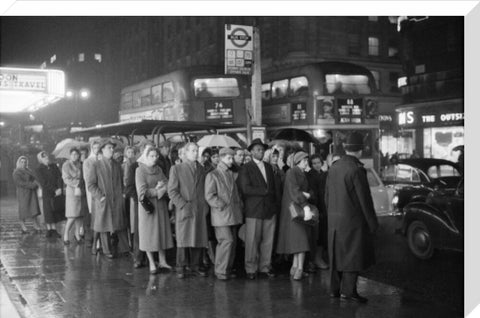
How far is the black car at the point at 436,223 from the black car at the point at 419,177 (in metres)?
3.20

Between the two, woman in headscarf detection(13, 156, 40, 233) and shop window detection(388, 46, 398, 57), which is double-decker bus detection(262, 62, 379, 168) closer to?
woman in headscarf detection(13, 156, 40, 233)

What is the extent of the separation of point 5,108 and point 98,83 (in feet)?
200

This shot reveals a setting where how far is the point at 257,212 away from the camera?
26.7 feet

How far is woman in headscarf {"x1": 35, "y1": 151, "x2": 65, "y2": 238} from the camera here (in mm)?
12320

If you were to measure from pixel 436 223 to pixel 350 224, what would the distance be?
3.29 meters

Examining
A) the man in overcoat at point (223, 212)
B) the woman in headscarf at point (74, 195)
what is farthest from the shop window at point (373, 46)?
the man in overcoat at point (223, 212)

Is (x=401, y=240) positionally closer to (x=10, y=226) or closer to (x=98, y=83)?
(x=10, y=226)

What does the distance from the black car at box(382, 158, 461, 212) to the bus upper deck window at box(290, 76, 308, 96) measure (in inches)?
175

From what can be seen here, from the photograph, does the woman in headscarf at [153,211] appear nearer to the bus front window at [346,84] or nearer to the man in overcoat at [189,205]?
the man in overcoat at [189,205]

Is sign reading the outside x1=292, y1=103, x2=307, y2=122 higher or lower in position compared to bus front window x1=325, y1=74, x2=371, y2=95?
lower

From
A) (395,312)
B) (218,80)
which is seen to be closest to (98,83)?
(218,80)

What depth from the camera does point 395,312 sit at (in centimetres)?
648

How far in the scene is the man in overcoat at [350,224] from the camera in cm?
680

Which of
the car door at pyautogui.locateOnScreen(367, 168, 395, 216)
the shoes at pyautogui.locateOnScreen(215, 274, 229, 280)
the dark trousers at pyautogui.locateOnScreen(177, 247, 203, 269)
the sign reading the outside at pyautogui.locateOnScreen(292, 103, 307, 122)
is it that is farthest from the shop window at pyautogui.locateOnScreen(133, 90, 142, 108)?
the shoes at pyautogui.locateOnScreen(215, 274, 229, 280)
